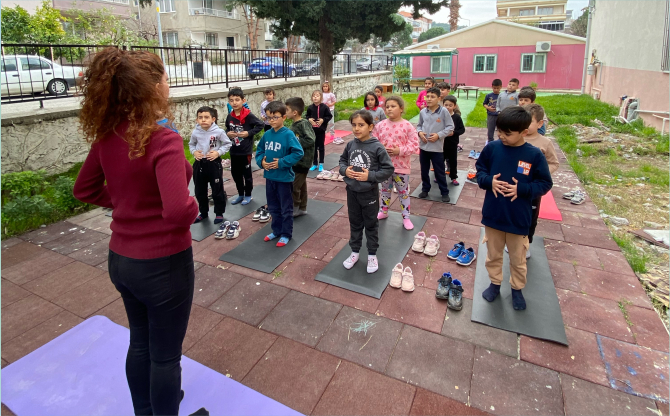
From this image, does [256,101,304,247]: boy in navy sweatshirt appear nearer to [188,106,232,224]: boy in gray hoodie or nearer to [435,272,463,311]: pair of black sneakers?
[188,106,232,224]: boy in gray hoodie

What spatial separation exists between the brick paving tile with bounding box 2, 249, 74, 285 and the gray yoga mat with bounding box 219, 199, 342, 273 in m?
1.83

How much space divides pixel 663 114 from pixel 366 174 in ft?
36.3

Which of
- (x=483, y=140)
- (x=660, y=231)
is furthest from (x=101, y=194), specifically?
(x=483, y=140)

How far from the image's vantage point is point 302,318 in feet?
10.6

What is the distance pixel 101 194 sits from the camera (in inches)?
78.5

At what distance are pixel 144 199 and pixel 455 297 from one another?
8.70ft

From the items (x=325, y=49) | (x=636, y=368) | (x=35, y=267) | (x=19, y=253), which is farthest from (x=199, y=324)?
(x=325, y=49)

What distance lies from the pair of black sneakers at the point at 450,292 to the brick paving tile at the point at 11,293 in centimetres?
396

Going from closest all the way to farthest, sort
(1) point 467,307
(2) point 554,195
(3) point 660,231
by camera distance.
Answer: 1. (1) point 467,307
2. (3) point 660,231
3. (2) point 554,195

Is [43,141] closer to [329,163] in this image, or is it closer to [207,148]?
[207,148]

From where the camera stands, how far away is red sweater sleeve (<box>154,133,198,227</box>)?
5.38 feet

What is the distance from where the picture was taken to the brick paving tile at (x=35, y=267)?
399 cm

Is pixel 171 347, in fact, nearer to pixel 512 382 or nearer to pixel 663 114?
pixel 512 382

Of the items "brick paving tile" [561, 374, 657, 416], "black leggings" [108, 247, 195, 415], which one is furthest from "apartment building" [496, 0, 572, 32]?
"black leggings" [108, 247, 195, 415]
